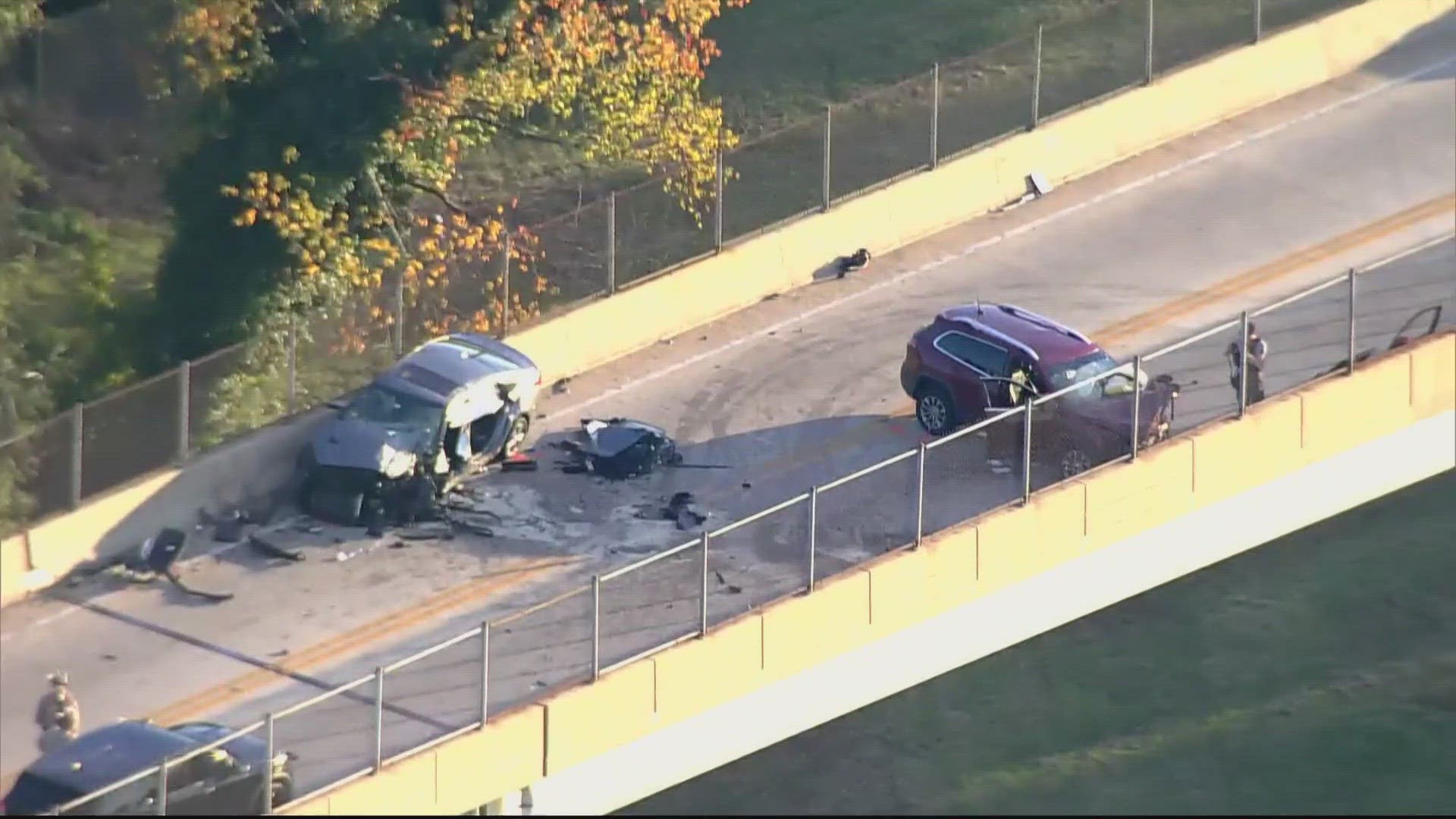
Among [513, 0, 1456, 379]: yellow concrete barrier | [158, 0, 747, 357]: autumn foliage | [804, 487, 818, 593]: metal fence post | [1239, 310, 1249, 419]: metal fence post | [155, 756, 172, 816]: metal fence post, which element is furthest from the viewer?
[158, 0, 747, 357]: autumn foliage

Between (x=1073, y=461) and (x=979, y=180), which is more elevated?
(x=979, y=180)

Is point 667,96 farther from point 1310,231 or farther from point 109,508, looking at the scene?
point 109,508

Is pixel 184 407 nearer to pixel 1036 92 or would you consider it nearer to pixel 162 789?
pixel 162 789

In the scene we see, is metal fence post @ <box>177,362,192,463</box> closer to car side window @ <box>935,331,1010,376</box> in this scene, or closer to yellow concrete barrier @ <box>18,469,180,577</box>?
yellow concrete barrier @ <box>18,469,180,577</box>

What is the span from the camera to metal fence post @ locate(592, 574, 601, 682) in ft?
77.1

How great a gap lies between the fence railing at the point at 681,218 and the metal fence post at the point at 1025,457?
769cm

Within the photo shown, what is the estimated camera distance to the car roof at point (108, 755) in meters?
20.6

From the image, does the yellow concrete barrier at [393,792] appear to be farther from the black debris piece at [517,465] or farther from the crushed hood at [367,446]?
the black debris piece at [517,465]

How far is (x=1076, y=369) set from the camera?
1121 inches

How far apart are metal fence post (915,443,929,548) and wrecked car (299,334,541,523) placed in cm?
483

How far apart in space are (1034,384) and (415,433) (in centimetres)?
656

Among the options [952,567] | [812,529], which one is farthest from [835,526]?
[812,529]

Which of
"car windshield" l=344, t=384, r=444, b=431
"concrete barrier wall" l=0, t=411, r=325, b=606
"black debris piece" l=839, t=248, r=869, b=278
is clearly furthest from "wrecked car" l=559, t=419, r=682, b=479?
"black debris piece" l=839, t=248, r=869, b=278

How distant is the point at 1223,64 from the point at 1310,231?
4.62 metres
